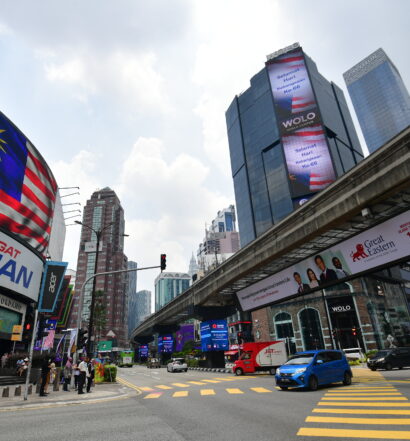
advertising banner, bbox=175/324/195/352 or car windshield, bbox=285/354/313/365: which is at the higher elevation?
advertising banner, bbox=175/324/195/352

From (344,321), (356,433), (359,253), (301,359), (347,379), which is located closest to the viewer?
(356,433)

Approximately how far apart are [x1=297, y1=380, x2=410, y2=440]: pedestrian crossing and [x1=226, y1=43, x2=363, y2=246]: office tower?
3343 inches

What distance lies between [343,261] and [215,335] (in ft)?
73.9

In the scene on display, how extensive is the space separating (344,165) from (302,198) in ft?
79.0

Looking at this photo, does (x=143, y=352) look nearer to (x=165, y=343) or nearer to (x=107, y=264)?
(x=165, y=343)

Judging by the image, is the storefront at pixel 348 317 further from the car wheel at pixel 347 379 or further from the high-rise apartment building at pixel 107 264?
the high-rise apartment building at pixel 107 264

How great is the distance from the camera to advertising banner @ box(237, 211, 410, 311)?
16047 mm

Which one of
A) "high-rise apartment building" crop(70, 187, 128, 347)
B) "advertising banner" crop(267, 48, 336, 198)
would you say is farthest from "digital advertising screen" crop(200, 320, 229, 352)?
"high-rise apartment building" crop(70, 187, 128, 347)

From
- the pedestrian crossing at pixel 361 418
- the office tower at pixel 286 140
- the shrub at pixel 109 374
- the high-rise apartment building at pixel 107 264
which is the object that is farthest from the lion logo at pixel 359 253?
the high-rise apartment building at pixel 107 264

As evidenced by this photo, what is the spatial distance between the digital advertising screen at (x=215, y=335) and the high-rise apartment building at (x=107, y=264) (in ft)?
335

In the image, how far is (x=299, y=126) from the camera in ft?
330

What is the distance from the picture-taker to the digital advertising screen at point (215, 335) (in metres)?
37.5

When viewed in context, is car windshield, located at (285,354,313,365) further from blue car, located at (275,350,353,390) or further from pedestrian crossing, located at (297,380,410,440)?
pedestrian crossing, located at (297,380,410,440)

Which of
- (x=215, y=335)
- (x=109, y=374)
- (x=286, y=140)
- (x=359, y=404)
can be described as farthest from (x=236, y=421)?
(x=286, y=140)
